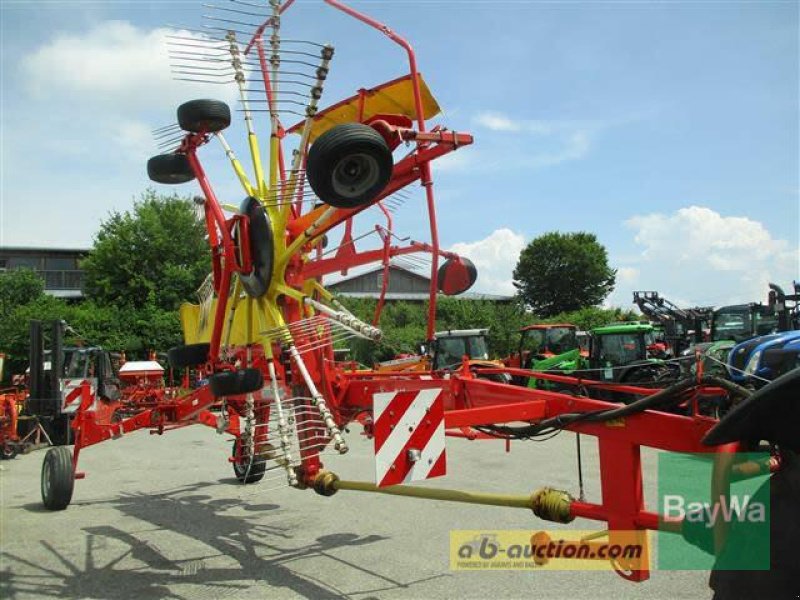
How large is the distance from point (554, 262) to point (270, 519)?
5096cm

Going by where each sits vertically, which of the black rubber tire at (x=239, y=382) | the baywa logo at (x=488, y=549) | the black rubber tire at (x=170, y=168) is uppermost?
the black rubber tire at (x=170, y=168)

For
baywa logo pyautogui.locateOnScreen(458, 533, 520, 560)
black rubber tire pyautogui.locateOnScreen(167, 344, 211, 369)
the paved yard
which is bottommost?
the paved yard

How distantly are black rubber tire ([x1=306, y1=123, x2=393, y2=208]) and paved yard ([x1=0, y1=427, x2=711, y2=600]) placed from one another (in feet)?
9.59

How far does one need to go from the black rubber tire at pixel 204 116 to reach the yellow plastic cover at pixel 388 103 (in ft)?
1.84

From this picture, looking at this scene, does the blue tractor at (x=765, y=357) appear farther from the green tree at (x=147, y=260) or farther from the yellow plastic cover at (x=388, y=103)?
the green tree at (x=147, y=260)

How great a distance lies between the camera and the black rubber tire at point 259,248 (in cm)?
482

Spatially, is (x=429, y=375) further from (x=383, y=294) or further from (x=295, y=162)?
(x=295, y=162)

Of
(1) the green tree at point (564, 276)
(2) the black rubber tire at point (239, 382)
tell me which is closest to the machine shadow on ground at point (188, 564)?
(2) the black rubber tire at point (239, 382)

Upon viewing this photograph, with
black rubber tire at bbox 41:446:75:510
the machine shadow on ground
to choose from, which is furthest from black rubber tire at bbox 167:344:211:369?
black rubber tire at bbox 41:446:75:510

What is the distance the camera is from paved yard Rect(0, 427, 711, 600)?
5.21 meters

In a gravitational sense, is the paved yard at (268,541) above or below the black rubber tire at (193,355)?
below

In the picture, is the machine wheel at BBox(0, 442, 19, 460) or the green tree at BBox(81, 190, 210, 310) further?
the green tree at BBox(81, 190, 210, 310)

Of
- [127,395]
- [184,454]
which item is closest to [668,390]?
[184,454]

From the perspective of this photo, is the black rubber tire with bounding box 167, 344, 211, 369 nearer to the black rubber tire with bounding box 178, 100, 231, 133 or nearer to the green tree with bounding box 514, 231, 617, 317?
the black rubber tire with bounding box 178, 100, 231, 133
